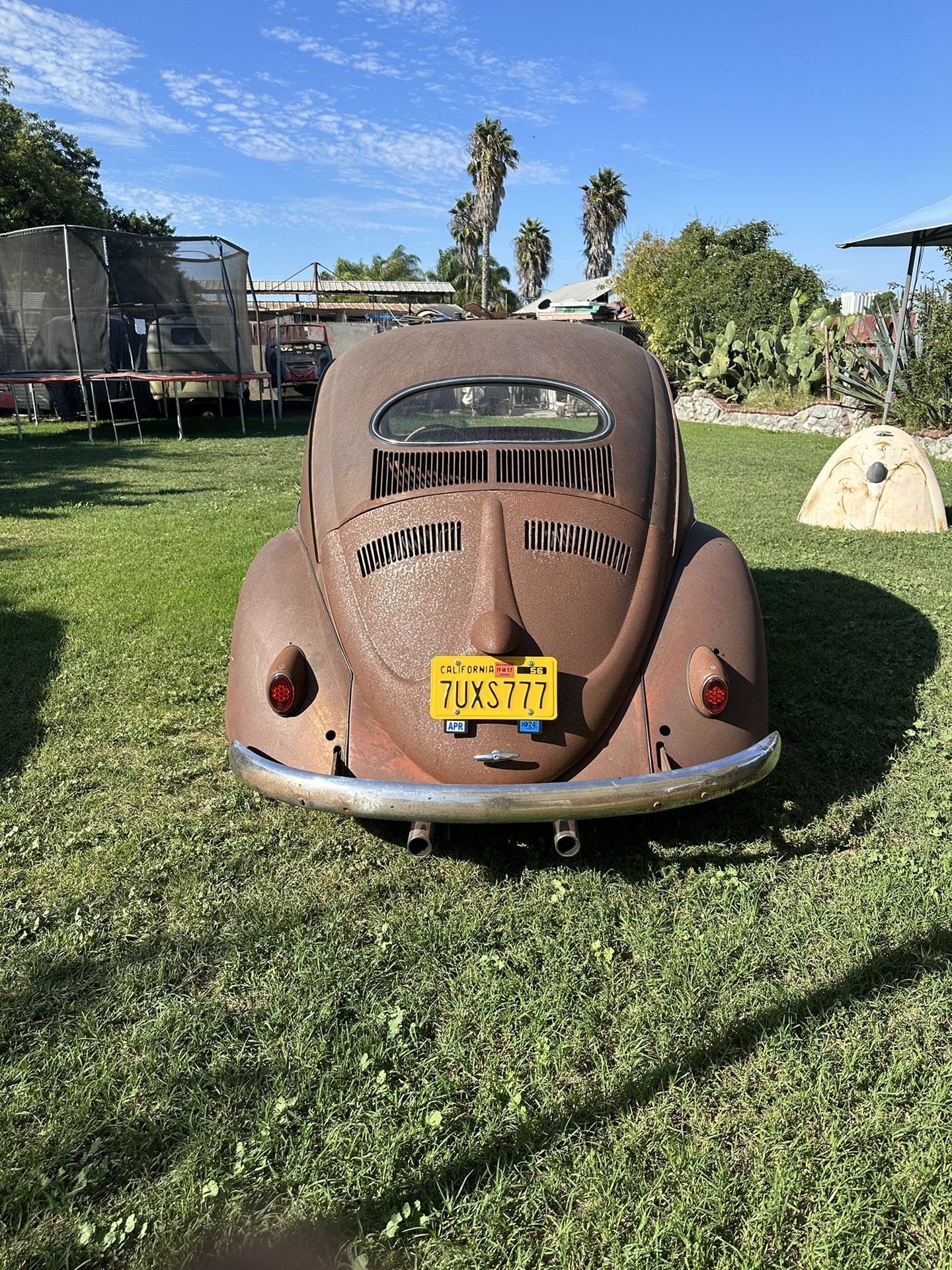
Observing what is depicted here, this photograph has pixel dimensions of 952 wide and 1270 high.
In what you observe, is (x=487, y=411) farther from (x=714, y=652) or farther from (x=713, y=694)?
(x=713, y=694)

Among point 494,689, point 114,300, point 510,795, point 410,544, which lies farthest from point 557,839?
point 114,300

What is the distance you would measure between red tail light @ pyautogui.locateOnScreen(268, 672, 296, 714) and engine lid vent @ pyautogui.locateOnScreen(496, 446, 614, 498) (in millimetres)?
1045

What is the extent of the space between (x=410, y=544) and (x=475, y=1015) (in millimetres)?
1546

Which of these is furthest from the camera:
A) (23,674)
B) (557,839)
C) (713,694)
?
(23,674)

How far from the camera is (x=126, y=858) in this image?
10.3 ft

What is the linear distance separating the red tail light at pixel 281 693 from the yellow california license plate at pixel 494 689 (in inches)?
20.0

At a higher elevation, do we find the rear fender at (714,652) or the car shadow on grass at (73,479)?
the rear fender at (714,652)

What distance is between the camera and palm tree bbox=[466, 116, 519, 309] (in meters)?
49.9

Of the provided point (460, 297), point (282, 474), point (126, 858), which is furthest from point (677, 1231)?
point (460, 297)

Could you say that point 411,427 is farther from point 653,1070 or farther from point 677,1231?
point 677,1231

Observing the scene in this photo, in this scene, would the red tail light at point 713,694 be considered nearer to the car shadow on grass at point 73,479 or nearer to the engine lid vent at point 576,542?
the engine lid vent at point 576,542

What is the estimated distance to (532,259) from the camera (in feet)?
179

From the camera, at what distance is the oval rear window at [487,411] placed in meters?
3.51

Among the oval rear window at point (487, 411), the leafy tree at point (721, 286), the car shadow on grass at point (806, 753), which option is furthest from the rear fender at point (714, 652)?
the leafy tree at point (721, 286)
